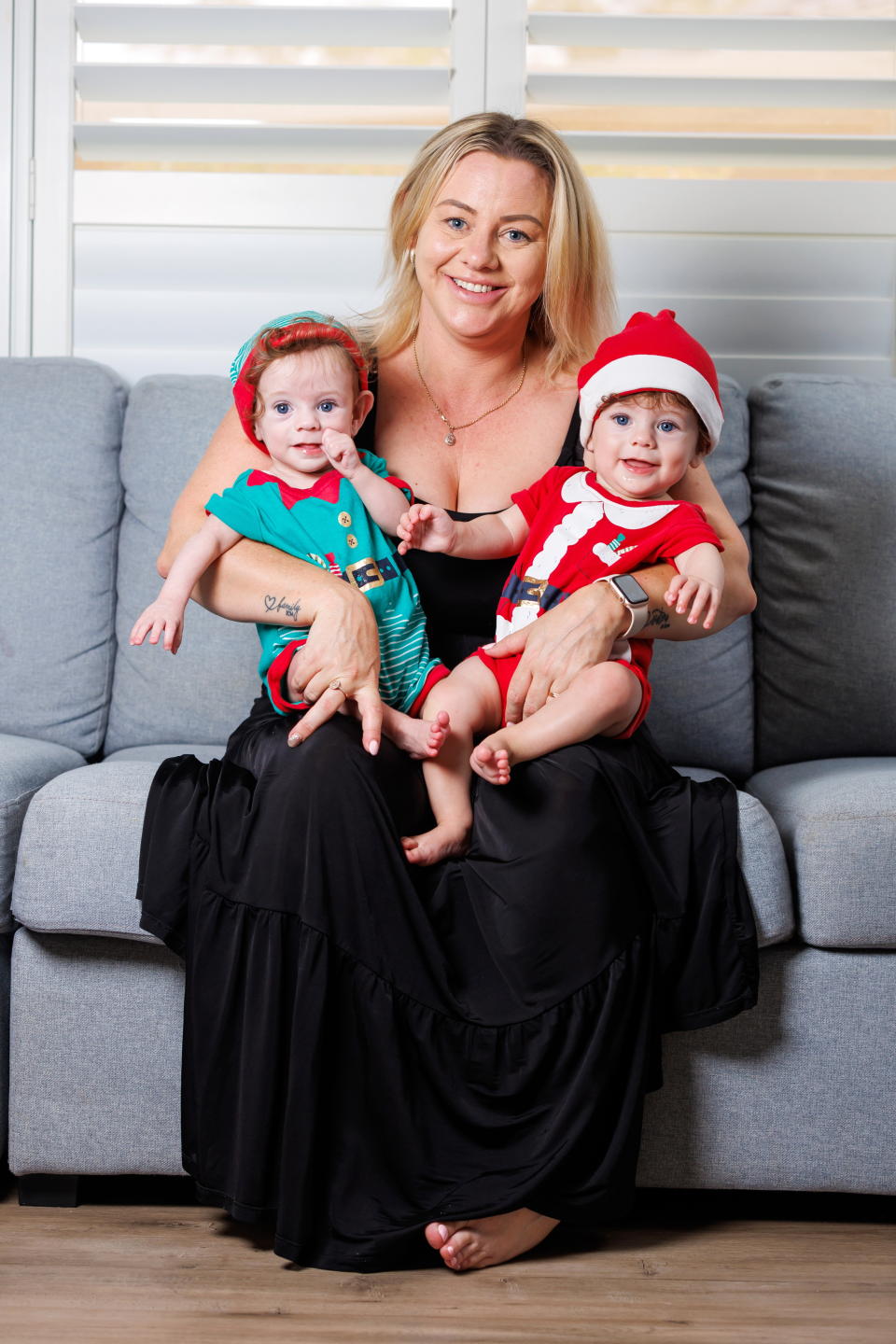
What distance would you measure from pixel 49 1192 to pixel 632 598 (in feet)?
3.27

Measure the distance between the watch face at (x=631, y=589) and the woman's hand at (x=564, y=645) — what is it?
1cm

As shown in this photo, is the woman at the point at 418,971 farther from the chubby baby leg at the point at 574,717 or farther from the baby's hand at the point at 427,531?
the baby's hand at the point at 427,531

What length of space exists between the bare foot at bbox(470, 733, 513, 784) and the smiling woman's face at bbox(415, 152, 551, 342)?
0.72m

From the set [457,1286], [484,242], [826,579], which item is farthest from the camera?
[826,579]

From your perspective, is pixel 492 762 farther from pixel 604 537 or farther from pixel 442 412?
pixel 442 412

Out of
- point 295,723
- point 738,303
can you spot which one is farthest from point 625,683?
point 738,303

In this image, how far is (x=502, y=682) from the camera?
1.54 m

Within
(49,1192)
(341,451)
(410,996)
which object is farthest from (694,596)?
(49,1192)

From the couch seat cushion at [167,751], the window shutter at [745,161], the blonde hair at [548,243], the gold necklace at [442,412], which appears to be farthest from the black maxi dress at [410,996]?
the window shutter at [745,161]

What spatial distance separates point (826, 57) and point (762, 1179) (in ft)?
6.83

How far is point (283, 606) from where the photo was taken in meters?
1.54

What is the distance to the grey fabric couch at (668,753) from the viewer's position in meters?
1.44

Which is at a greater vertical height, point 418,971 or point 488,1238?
point 418,971

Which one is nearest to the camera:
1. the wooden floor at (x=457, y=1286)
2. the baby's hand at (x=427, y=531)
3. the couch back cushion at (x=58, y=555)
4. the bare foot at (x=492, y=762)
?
the wooden floor at (x=457, y=1286)
